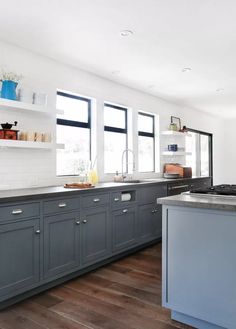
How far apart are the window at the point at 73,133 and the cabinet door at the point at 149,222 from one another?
1.05 metres

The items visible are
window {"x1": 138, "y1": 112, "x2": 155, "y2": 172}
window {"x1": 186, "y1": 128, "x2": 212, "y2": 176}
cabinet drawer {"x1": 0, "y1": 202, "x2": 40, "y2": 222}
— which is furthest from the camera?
window {"x1": 186, "y1": 128, "x2": 212, "y2": 176}

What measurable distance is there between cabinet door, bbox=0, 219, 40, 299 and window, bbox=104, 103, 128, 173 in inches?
85.8

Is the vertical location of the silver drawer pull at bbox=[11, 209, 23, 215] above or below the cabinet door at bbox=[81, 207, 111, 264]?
above

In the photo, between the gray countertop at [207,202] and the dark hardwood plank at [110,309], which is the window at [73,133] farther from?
the gray countertop at [207,202]

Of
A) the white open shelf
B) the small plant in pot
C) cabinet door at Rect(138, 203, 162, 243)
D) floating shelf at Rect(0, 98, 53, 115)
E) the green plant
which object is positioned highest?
the green plant

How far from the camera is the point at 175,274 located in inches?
88.7

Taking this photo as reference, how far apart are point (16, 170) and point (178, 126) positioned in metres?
4.16

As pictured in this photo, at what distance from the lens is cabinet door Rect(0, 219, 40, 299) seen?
7.93ft

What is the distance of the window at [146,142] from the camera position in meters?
5.52

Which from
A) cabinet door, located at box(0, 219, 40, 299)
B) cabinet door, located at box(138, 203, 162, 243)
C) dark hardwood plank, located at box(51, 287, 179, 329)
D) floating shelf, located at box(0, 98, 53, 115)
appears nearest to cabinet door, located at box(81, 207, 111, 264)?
dark hardwood plank, located at box(51, 287, 179, 329)

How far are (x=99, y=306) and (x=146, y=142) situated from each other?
3.66 m

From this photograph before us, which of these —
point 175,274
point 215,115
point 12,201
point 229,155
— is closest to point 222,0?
point 175,274

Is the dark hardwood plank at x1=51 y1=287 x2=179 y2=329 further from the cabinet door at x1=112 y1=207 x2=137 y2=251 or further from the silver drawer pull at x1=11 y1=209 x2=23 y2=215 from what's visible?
the cabinet door at x1=112 y1=207 x2=137 y2=251

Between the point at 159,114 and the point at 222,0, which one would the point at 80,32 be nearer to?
the point at 222,0
